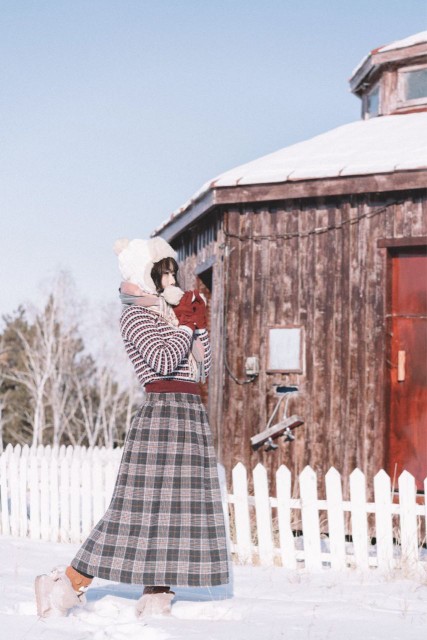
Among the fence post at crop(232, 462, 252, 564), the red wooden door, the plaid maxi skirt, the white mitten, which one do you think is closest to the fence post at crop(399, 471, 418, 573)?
the fence post at crop(232, 462, 252, 564)

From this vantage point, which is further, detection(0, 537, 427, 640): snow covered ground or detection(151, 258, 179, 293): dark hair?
detection(151, 258, 179, 293): dark hair

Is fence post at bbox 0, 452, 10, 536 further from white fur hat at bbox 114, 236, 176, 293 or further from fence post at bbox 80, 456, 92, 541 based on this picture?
white fur hat at bbox 114, 236, 176, 293

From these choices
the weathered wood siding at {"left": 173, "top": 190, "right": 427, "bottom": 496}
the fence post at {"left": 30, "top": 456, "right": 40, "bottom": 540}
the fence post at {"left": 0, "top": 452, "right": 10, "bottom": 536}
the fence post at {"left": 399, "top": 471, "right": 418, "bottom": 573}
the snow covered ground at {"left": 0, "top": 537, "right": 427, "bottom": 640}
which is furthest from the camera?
the fence post at {"left": 0, "top": 452, "right": 10, "bottom": 536}

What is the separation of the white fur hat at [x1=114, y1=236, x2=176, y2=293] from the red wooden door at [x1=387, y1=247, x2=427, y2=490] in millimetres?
4421

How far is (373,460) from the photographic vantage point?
8.53 metres

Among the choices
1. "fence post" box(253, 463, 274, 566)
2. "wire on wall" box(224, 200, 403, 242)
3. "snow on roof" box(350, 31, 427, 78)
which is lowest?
"fence post" box(253, 463, 274, 566)

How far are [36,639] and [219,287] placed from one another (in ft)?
19.7

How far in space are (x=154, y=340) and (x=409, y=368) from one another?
4.60m

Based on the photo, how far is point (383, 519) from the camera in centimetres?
677

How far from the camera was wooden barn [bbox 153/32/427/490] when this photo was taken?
855 cm

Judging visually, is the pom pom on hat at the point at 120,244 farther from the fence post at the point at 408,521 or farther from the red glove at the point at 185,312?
the fence post at the point at 408,521

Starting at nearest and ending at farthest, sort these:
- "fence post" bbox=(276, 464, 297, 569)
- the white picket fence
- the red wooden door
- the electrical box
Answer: the white picket fence < "fence post" bbox=(276, 464, 297, 569) < the red wooden door < the electrical box

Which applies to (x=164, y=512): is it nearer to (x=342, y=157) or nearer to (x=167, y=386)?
(x=167, y=386)

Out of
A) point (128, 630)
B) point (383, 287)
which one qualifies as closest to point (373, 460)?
point (383, 287)
